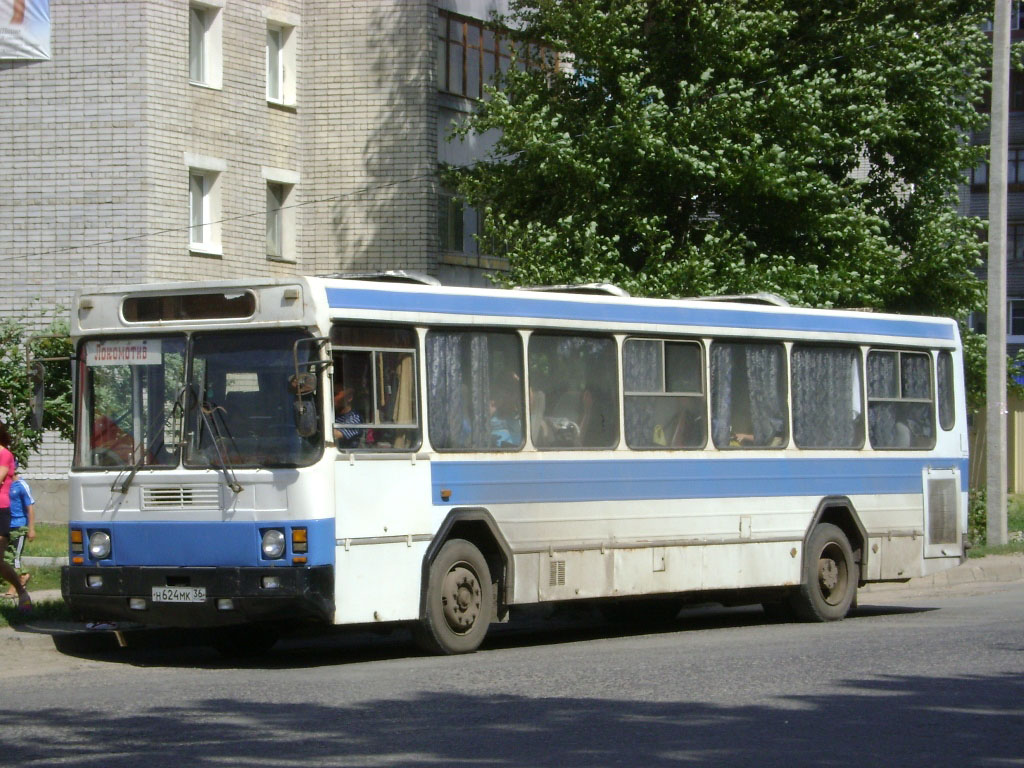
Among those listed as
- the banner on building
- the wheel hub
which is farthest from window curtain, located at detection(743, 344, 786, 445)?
the banner on building

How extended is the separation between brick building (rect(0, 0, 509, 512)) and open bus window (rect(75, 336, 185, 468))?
14021 millimetres

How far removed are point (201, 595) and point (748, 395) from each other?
5737 millimetres

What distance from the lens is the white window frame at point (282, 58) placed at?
30594 mm

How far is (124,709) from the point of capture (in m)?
9.73

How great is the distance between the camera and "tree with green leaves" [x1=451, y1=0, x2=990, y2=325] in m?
23.8

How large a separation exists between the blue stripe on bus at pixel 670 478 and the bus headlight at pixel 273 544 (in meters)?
1.30

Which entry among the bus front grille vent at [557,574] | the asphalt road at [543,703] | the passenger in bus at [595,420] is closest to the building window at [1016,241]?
the asphalt road at [543,703]

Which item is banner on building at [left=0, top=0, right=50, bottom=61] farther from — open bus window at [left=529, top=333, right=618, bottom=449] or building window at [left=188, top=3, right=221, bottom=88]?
open bus window at [left=529, top=333, right=618, bottom=449]

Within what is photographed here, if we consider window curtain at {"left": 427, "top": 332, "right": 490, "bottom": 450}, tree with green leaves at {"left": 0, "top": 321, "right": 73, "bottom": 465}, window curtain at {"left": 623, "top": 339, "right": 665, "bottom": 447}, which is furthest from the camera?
tree with green leaves at {"left": 0, "top": 321, "right": 73, "bottom": 465}

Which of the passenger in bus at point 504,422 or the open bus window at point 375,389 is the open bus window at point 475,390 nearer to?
the passenger in bus at point 504,422

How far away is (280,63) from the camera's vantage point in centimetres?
3067

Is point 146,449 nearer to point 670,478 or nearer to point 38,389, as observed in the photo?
point 38,389

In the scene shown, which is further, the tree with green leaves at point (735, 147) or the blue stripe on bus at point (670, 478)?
the tree with green leaves at point (735, 147)

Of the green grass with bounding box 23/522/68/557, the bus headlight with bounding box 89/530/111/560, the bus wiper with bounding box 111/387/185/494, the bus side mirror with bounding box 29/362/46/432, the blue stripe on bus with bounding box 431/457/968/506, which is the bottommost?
the green grass with bounding box 23/522/68/557
